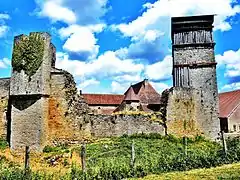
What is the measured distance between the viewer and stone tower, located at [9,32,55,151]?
2134 cm

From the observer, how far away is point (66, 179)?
39.2ft

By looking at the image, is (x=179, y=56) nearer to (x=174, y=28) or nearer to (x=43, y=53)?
(x=174, y=28)

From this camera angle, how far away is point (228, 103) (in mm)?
40844

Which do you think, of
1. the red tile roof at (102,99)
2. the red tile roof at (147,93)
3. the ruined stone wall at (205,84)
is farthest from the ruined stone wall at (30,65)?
the red tile roof at (102,99)

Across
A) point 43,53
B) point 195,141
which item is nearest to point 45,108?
point 43,53

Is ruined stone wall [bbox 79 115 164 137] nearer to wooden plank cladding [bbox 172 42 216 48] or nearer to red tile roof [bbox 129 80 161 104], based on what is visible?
wooden plank cladding [bbox 172 42 216 48]

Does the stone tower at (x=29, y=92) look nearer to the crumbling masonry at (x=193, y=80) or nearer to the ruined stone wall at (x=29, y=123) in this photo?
the ruined stone wall at (x=29, y=123)

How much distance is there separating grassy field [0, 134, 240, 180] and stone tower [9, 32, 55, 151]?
3.82 feet

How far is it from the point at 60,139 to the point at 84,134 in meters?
1.75

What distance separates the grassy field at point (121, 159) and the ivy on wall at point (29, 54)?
529 cm

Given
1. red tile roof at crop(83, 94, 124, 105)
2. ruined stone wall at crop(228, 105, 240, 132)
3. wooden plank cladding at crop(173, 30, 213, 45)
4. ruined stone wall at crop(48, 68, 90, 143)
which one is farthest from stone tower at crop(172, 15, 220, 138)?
red tile roof at crop(83, 94, 124, 105)

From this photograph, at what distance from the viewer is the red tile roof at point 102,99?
4753 cm

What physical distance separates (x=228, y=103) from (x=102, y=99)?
17.8 metres

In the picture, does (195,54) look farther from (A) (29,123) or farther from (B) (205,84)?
(A) (29,123)
